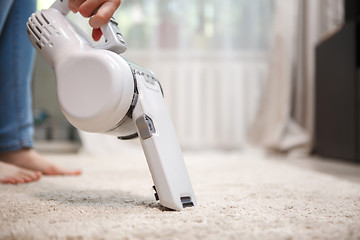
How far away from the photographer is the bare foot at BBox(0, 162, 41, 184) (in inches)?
35.1

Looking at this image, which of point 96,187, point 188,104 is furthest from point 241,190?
→ point 188,104

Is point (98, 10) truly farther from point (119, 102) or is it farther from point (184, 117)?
point (184, 117)

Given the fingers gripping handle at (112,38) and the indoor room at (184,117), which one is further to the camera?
the fingers gripping handle at (112,38)

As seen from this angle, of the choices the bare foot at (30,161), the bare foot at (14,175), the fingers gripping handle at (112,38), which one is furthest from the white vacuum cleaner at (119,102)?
the bare foot at (30,161)

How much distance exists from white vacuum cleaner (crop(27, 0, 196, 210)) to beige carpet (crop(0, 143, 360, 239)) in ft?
0.21

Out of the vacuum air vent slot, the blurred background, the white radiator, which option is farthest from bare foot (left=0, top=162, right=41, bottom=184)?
the white radiator

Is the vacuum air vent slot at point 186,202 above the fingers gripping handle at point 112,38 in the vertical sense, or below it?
below

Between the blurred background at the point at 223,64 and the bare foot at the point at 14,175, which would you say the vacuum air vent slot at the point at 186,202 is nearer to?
the bare foot at the point at 14,175

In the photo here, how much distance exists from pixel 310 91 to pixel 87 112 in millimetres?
1934

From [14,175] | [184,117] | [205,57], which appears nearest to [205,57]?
[205,57]

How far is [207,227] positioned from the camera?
50cm

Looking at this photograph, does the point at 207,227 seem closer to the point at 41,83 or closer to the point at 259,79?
the point at 259,79

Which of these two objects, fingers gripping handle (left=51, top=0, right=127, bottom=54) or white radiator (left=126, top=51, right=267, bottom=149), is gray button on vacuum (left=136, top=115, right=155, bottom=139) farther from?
white radiator (left=126, top=51, right=267, bottom=149)

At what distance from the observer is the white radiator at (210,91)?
237 cm
